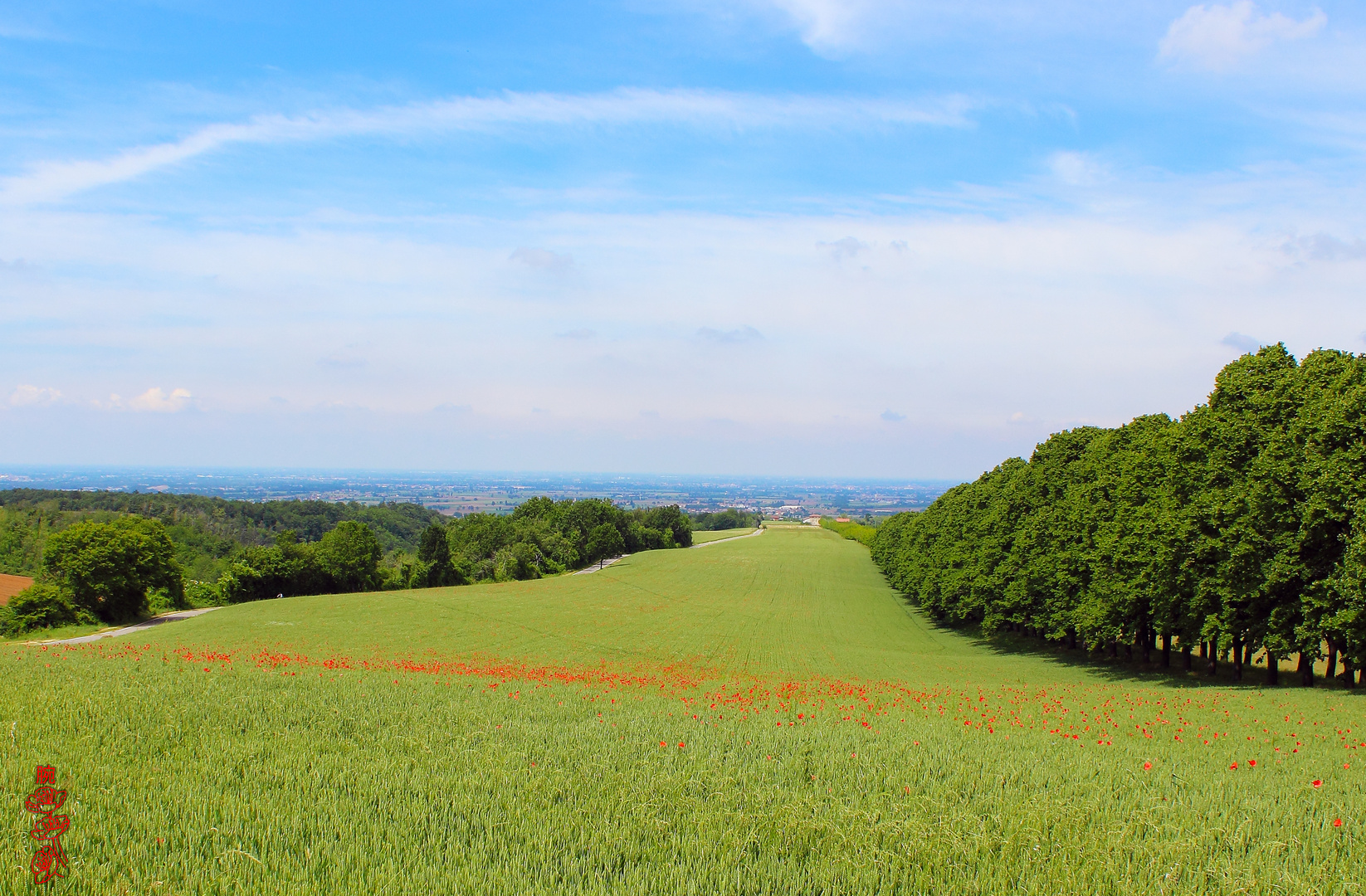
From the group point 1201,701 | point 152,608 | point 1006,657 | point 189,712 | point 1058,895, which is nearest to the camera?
point 1058,895

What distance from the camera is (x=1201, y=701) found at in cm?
2002

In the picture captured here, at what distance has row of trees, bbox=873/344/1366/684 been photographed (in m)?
21.9

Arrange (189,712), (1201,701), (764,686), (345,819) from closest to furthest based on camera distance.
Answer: (345,819), (189,712), (1201,701), (764,686)

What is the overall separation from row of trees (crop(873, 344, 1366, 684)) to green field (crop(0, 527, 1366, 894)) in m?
7.20

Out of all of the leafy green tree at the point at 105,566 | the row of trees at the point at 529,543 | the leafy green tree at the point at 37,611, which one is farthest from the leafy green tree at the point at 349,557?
the leafy green tree at the point at 37,611

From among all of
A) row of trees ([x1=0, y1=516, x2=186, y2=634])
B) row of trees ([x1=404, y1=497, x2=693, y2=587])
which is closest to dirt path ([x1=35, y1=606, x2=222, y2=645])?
row of trees ([x1=0, y1=516, x2=186, y2=634])

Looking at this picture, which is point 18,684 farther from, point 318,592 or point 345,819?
point 318,592

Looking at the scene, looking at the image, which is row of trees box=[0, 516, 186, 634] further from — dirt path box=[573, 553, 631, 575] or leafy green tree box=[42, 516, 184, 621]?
dirt path box=[573, 553, 631, 575]

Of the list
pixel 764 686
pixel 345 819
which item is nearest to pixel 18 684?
pixel 345 819

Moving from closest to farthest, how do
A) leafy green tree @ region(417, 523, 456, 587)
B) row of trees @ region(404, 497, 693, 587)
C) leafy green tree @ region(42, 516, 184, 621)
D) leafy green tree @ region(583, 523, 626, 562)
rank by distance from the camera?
leafy green tree @ region(42, 516, 184, 621) < leafy green tree @ region(417, 523, 456, 587) < row of trees @ region(404, 497, 693, 587) < leafy green tree @ region(583, 523, 626, 562)

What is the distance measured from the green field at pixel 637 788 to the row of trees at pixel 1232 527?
23.6 ft

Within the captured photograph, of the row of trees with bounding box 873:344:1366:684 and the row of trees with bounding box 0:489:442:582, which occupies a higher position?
the row of trees with bounding box 873:344:1366:684

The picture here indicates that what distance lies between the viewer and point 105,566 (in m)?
56.9

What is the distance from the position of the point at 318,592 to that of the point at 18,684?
80.4 meters
